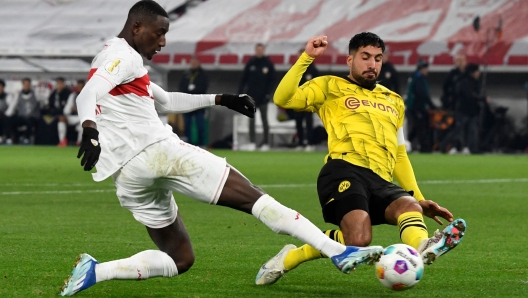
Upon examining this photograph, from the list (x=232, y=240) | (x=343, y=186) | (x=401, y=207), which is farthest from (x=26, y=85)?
(x=401, y=207)

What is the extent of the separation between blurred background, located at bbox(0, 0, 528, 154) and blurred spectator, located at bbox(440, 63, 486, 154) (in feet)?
0.18

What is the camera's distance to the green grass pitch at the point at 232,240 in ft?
20.6

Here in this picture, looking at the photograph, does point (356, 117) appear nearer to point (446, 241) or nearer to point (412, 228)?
point (412, 228)

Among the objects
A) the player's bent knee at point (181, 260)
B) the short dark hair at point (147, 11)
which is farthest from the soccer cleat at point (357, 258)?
the short dark hair at point (147, 11)

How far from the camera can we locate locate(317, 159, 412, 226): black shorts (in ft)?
21.0

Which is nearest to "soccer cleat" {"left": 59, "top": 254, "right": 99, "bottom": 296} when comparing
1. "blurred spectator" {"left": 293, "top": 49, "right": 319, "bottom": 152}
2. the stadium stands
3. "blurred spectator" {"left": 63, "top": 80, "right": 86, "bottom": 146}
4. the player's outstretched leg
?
the player's outstretched leg

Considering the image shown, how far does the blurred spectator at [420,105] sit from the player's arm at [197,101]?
1722 centimetres

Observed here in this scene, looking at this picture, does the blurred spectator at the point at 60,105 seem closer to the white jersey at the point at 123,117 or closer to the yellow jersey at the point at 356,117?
the yellow jersey at the point at 356,117

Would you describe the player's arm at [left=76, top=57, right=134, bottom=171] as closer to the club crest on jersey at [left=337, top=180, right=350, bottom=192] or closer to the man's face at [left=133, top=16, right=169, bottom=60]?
the man's face at [left=133, top=16, right=169, bottom=60]

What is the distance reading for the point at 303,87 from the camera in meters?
6.87

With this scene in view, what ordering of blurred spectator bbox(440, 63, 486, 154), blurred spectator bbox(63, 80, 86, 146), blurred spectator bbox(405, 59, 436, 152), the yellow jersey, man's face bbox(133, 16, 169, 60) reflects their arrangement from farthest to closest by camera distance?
blurred spectator bbox(63, 80, 86, 146), blurred spectator bbox(405, 59, 436, 152), blurred spectator bbox(440, 63, 486, 154), the yellow jersey, man's face bbox(133, 16, 169, 60)

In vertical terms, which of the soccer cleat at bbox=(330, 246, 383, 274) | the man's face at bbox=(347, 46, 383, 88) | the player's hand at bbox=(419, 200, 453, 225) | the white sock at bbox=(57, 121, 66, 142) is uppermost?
the man's face at bbox=(347, 46, 383, 88)

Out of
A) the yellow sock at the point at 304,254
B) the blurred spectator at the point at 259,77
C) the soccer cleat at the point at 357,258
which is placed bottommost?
the blurred spectator at the point at 259,77

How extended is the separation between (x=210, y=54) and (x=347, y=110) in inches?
799
